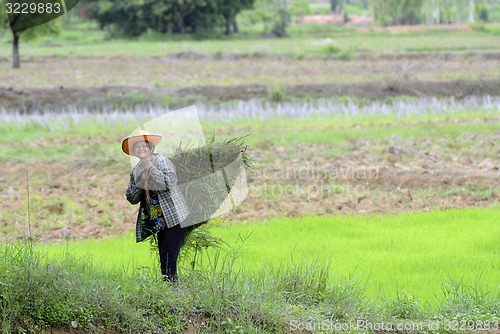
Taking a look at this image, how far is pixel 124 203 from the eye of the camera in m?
11.8

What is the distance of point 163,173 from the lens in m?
6.47

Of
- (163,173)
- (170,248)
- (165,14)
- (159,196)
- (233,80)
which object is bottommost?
(233,80)

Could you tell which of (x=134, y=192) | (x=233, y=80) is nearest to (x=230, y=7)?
(x=233, y=80)

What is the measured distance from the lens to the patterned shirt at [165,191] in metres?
6.44

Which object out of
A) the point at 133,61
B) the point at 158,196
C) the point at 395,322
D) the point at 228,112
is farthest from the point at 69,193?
the point at 133,61

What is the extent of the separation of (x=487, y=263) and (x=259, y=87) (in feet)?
Result: 63.1

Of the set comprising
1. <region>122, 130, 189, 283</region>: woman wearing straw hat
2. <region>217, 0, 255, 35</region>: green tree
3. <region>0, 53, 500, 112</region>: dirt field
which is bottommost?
<region>0, 53, 500, 112</region>: dirt field

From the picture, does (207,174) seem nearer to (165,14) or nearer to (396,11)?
(165,14)

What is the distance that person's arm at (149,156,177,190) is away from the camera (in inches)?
253

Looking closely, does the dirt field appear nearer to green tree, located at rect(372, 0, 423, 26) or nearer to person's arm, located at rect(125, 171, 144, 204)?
person's arm, located at rect(125, 171, 144, 204)

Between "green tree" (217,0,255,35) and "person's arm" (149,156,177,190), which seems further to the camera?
"green tree" (217,0,255,35)

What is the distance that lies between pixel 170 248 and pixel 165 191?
46cm

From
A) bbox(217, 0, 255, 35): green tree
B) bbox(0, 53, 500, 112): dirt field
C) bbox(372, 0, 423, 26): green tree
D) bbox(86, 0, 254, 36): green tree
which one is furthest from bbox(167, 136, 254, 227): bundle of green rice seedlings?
bbox(372, 0, 423, 26): green tree

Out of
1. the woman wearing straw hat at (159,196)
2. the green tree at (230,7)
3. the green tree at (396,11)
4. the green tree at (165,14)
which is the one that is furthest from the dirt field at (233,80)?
the green tree at (396,11)
